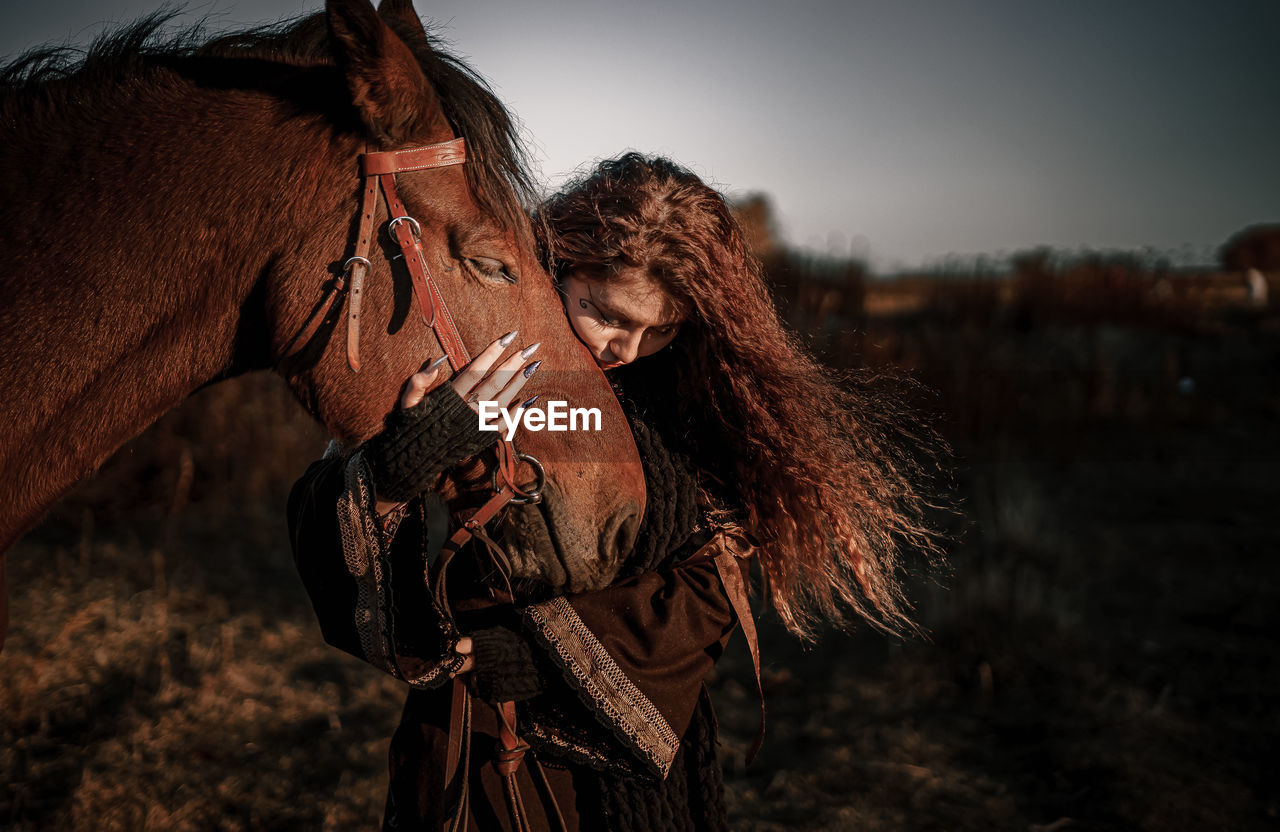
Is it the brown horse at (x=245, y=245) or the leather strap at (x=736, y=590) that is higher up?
the brown horse at (x=245, y=245)

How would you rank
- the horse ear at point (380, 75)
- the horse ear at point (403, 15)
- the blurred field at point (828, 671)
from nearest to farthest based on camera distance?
the horse ear at point (380, 75) < the horse ear at point (403, 15) < the blurred field at point (828, 671)

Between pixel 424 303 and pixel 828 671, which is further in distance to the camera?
pixel 828 671

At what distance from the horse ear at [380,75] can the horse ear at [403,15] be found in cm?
29

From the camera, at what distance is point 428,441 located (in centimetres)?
139

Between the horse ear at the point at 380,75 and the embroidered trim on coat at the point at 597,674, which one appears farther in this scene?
the embroidered trim on coat at the point at 597,674

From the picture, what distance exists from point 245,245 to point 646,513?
98 cm

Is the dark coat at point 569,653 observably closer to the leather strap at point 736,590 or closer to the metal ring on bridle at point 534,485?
the leather strap at point 736,590

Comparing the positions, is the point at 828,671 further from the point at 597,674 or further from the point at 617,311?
the point at 617,311

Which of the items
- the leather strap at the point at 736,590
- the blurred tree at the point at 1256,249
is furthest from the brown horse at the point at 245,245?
the blurred tree at the point at 1256,249

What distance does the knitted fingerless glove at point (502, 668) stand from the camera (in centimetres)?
150

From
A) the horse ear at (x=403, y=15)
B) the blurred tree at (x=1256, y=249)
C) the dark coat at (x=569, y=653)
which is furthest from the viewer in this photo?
the blurred tree at (x=1256, y=249)

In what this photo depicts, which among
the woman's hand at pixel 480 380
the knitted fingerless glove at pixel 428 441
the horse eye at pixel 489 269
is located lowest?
the knitted fingerless glove at pixel 428 441

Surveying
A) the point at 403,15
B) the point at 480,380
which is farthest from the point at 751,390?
the point at 403,15

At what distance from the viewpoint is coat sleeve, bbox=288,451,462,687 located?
1.47 metres
